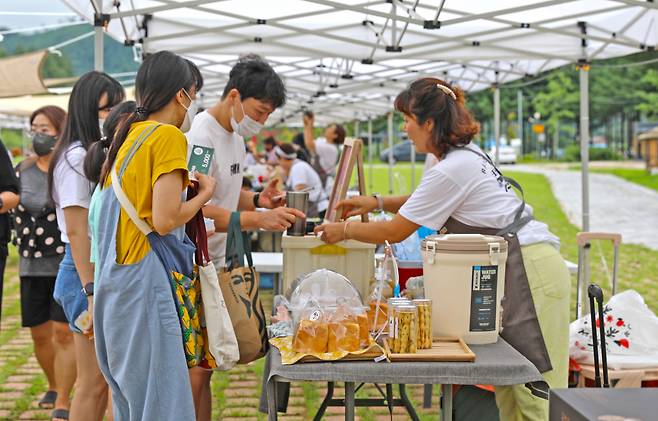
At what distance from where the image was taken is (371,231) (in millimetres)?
3002

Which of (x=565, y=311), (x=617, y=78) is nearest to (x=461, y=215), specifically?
(x=565, y=311)

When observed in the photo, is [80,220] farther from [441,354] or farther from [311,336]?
[441,354]

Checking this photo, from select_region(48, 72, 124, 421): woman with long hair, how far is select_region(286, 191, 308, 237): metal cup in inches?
32.0

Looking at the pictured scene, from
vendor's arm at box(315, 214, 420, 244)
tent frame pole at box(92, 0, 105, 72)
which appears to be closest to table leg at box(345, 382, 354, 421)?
vendor's arm at box(315, 214, 420, 244)

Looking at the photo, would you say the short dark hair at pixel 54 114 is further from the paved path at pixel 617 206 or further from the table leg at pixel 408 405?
the paved path at pixel 617 206

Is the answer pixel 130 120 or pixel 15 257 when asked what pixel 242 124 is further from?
pixel 15 257

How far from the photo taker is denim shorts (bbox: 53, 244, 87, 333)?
10.1 feet

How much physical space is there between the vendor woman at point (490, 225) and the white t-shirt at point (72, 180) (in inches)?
41.1

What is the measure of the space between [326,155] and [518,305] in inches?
300

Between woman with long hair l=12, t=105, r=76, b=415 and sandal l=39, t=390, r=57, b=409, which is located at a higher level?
woman with long hair l=12, t=105, r=76, b=415

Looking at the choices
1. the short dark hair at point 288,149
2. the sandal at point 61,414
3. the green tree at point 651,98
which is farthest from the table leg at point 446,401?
the green tree at point 651,98

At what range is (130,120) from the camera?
2.52m

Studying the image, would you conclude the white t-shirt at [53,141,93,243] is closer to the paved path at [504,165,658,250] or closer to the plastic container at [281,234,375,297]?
the plastic container at [281,234,375,297]

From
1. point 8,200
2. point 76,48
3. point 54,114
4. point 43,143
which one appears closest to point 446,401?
point 8,200
